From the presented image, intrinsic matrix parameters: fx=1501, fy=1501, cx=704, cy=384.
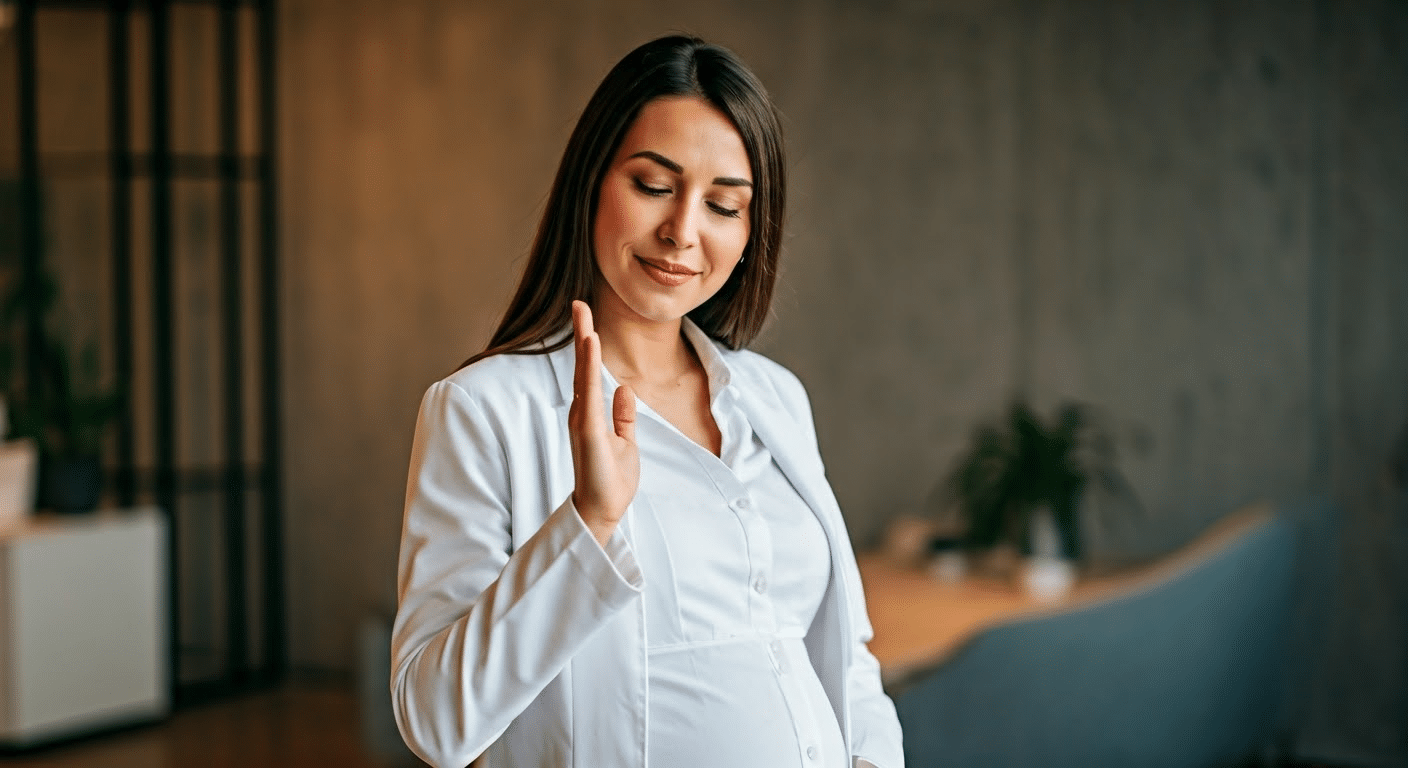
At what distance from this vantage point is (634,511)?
1340 millimetres

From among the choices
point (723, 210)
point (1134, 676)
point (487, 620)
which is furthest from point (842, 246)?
point (487, 620)

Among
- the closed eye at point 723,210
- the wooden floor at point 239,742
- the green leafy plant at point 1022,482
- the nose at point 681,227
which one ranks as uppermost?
the closed eye at point 723,210

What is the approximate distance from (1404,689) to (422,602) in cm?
394

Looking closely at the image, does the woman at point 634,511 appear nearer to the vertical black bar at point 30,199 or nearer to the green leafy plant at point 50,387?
the green leafy plant at point 50,387

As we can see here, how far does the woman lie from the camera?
120 cm

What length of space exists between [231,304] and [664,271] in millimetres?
4635

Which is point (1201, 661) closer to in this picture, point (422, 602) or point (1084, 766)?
point (1084, 766)

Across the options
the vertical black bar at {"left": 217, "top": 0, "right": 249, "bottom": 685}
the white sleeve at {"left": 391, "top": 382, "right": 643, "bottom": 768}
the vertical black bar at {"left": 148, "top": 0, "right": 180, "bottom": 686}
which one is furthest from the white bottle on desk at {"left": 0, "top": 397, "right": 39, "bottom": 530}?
the white sleeve at {"left": 391, "top": 382, "right": 643, "bottom": 768}

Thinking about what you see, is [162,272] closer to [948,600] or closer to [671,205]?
[948,600]

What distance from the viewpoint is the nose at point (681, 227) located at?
52.1 inches

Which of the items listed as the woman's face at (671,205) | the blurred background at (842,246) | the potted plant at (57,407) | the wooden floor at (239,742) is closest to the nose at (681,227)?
the woman's face at (671,205)

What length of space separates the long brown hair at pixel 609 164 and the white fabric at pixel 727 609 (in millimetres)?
95

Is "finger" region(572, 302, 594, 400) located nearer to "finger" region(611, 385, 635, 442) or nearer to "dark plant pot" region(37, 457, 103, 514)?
"finger" region(611, 385, 635, 442)

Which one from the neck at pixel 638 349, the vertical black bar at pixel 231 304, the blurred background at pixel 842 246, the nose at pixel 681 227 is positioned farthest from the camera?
the vertical black bar at pixel 231 304
